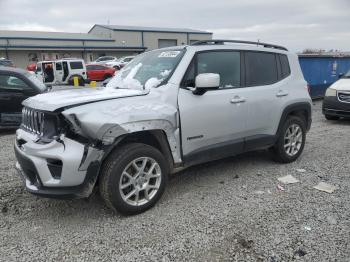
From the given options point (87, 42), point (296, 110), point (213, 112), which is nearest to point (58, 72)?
point (296, 110)

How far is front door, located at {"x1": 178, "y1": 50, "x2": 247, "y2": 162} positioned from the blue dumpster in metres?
9.00

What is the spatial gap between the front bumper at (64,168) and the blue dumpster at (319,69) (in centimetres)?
1103

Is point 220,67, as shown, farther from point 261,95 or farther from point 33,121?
point 33,121

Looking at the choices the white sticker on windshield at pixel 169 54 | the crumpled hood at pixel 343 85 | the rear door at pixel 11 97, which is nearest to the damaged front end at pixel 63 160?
the white sticker on windshield at pixel 169 54

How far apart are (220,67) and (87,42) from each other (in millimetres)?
47612

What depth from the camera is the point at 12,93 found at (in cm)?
792

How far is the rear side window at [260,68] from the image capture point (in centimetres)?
480

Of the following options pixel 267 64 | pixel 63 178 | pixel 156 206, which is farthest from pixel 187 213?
pixel 267 64

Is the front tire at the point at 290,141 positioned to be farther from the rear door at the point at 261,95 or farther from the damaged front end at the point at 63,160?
the damaged front end at the point at 63,160

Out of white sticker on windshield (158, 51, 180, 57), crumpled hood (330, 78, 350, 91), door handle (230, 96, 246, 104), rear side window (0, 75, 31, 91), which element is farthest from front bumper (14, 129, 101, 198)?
crumpled hood (330, 78, 350, 91)

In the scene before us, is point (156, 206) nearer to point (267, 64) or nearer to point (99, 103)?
point (99, 103)

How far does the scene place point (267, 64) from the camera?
5.11m

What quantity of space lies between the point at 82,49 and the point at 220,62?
45.3 metres

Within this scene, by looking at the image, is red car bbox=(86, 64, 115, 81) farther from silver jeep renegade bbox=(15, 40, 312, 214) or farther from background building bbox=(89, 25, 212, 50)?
background building bbox=(89, 25, 212, 50)
